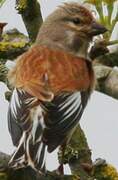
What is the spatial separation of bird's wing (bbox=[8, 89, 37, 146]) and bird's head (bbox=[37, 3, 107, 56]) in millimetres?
1206

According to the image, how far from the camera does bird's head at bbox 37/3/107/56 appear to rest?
541 centimetres

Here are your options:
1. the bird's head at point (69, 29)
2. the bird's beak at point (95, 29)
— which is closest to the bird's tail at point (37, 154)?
the bird's beak at point (95, 29)

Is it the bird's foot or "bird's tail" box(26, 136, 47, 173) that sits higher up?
"bird's tail" box(26, 136, 47, 173)

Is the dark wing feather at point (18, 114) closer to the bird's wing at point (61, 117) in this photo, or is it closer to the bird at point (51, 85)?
the bird at point (51, 85)

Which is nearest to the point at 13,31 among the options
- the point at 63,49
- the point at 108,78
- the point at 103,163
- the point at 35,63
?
the point at 35,63

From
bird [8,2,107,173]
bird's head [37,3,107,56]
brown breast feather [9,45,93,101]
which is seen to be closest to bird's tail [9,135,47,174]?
bird [8,2,107,173]

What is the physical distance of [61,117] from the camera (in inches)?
164

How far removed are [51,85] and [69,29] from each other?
1226mm

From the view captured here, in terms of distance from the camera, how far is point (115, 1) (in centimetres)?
435

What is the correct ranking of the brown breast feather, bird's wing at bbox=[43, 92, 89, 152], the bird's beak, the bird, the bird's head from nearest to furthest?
the bird < bird's wing at bbox=[43, 92, 89, 152] < the brown breast feather < the bird's beak < the bird's head

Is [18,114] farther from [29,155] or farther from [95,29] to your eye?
[95,29]

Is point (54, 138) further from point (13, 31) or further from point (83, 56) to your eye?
point (83, 56)

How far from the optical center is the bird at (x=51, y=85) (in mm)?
3852

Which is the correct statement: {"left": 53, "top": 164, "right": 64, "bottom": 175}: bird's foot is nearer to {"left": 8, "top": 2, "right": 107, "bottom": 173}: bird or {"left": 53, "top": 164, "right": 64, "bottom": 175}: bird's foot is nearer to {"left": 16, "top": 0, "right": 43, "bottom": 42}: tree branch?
{"left": 8, "top": 2, "right": 107, "bottom": 173}: bird
